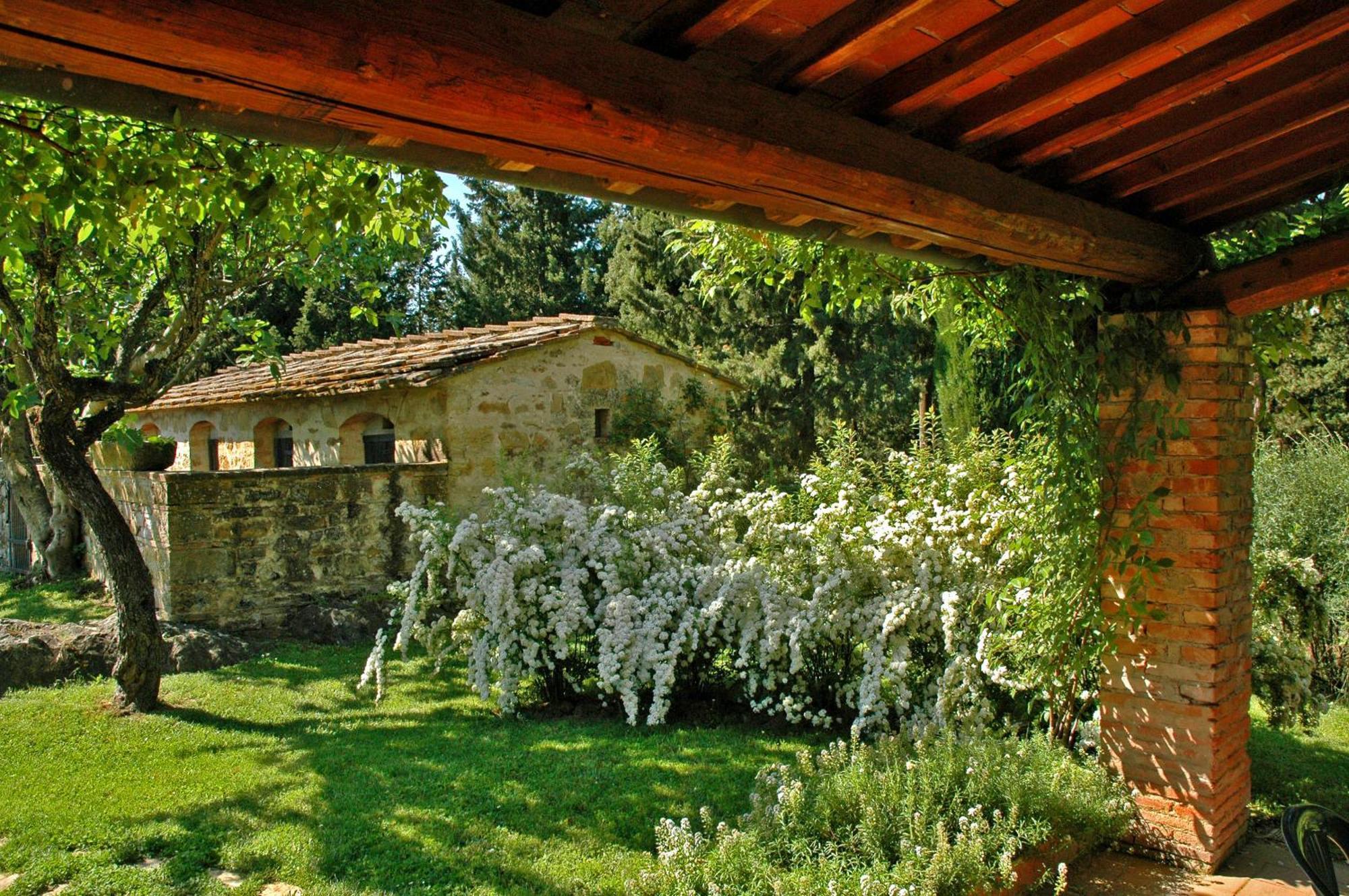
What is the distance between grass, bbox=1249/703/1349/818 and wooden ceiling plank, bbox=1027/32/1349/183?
10.8ft

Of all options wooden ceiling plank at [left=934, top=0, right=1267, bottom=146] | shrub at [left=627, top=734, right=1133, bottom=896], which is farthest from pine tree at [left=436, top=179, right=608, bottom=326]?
wooden ceiling plank at [left=934, top=0, right=1267, bottom=146]

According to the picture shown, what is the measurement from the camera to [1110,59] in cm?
262

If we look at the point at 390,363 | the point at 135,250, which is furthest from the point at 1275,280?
the point at 390,363

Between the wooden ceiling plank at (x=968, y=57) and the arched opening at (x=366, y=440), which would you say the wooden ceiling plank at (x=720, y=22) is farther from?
the arched opening at (x=366, y=440)

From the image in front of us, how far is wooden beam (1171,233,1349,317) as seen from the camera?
141 inches

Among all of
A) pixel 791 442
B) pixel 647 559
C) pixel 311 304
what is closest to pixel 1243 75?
pixel 647 559

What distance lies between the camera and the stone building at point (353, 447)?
870 cm

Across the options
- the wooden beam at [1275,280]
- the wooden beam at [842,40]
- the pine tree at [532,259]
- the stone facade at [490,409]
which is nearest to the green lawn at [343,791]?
the wooden beam at [842,40]

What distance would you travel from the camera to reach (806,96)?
270cm

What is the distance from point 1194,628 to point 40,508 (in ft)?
43.1

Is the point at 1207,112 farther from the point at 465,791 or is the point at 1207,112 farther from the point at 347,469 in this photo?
the point at 347,469

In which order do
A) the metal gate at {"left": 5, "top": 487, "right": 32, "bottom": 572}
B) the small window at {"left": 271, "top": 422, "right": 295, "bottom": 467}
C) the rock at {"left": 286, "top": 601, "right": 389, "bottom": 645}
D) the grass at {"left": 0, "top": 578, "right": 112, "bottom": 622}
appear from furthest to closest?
the small window at {"left": 271, "top": 422, "right": 295, "bottom": 467} < the metal gate at {"left": 5, "top": 487, "right": 32, "bottom": 572} < the grass at {"left": 0, "top": 578, "right": 112, "bottom": 622} < the rock at {"left": 286, "top": 601, "right": 389, "bottom": 645}

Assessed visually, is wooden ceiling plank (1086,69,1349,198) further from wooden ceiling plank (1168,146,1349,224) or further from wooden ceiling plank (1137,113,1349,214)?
wooden ceiling plank (1168,146,1349,224)

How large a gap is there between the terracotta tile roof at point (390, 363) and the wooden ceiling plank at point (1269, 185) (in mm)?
7906
